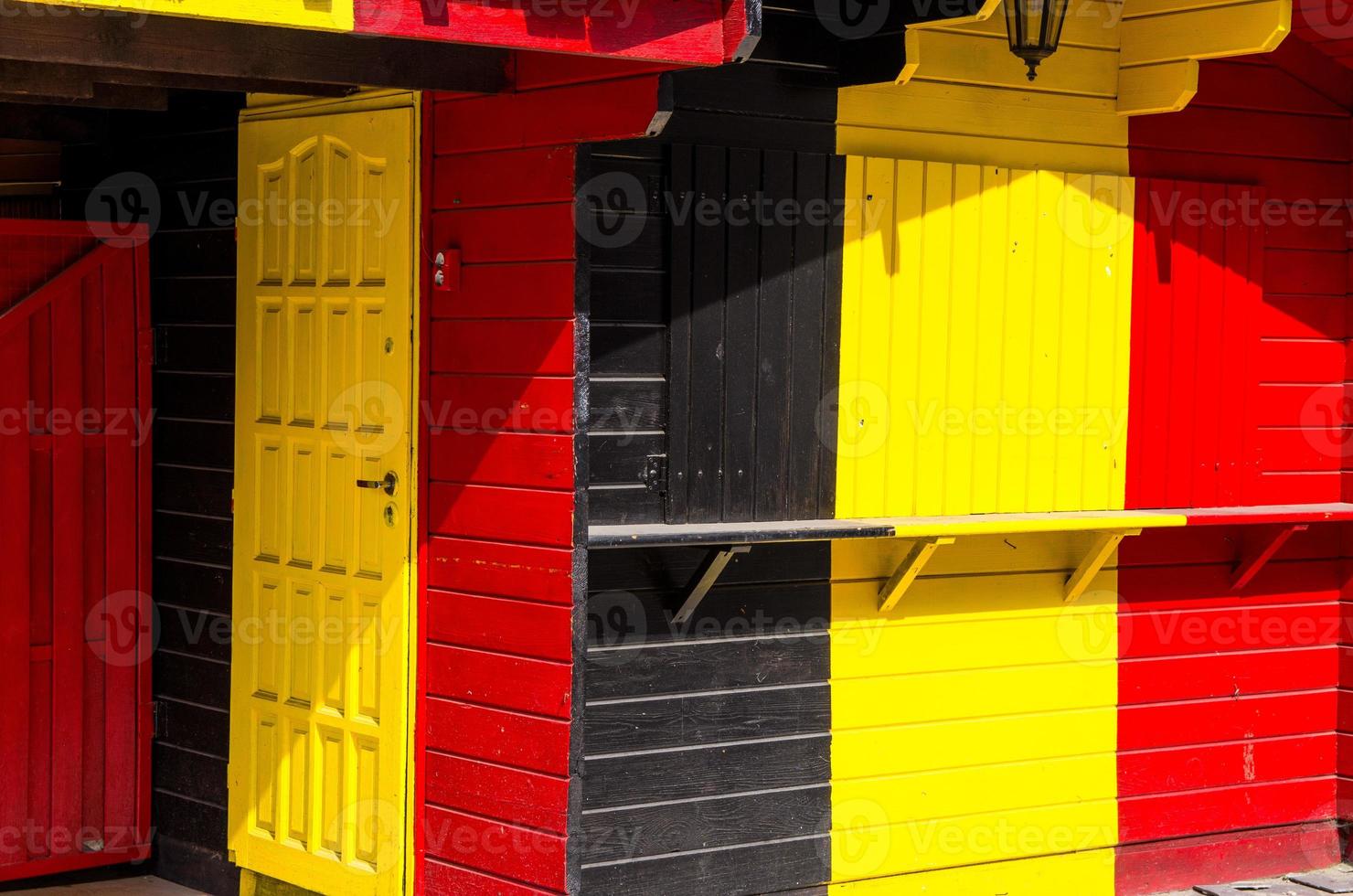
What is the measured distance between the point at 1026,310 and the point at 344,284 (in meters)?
2.24

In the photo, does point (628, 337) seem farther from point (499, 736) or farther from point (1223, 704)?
point (1223, 704)

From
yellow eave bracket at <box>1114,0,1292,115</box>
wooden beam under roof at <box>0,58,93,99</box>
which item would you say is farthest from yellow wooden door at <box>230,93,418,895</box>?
yellow eave bracket at <box>1114,0,1292,115</box>

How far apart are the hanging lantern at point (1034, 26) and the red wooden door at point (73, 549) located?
3.03m

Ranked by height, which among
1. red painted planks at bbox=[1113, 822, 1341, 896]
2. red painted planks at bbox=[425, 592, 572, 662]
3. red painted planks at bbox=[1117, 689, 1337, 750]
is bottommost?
red painted planks at bbox=[1113, 822, 1341, 896]

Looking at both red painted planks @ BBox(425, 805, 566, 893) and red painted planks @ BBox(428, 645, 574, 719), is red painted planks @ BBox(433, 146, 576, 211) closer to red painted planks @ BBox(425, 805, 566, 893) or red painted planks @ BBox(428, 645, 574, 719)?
red painted planks @ BBox(428, 645, 574, 719)

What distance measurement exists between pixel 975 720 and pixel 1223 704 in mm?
1076

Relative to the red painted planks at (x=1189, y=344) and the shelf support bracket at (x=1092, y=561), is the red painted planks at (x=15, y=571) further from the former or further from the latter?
the red painted planks at (x=1189, y=344)

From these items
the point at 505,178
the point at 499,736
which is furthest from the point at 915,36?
the point at 499,736

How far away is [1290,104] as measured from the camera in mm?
6367

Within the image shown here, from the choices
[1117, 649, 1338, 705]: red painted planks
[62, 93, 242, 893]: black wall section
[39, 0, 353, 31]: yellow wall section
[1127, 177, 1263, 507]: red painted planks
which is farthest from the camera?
[1117, 649, 1338, 705]: red painted planks

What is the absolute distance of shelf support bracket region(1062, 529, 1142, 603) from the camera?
5906 millimetres

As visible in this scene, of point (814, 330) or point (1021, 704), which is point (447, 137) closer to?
point (814, 330)

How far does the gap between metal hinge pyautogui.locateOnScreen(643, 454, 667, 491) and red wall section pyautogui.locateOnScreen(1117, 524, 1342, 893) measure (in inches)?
73.0

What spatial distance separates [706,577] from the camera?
5.26m
